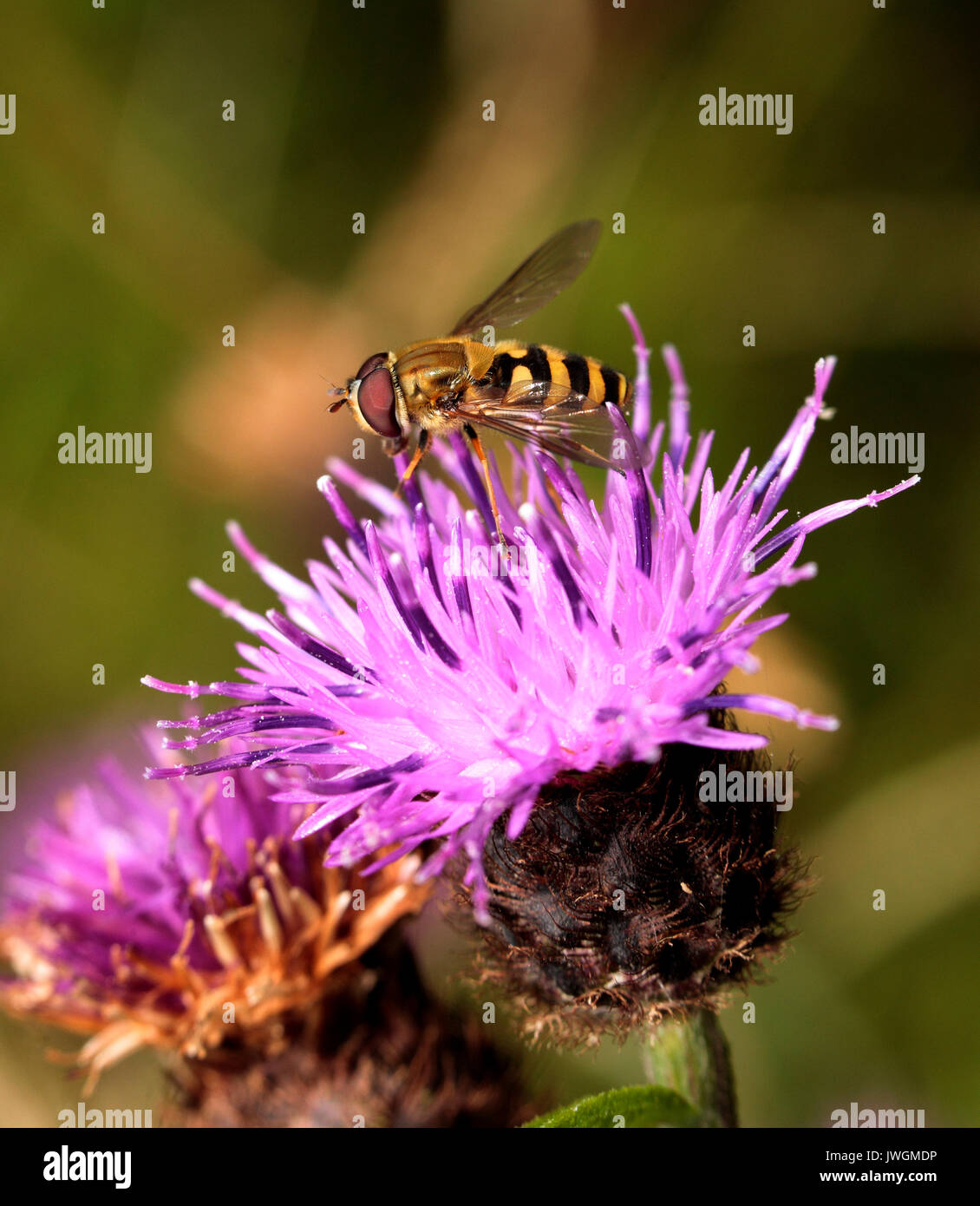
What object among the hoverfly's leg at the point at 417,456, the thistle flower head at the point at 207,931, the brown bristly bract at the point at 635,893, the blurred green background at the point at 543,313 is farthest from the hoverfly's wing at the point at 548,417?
the blurred green background at the point at 543,313

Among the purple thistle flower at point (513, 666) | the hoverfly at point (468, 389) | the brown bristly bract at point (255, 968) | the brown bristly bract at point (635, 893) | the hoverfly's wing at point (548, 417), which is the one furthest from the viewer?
the brown bristly bract at point (255, 968)

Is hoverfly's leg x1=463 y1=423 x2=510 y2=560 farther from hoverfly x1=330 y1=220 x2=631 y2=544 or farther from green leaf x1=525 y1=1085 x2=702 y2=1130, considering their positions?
green leaf x1=525 y1=1085 x2=702 y2=1130

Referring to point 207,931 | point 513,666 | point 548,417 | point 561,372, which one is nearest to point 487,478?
point 548,417

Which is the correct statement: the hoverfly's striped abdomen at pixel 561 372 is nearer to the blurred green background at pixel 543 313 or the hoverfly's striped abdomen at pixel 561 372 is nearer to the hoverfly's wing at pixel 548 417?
the hoverfly's wing at pixel 548 417

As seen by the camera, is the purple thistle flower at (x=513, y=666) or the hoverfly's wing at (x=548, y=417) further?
the hoverfly's wing at (x=548, y=417)

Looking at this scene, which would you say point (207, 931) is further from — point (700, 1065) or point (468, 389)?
point (468, 389)

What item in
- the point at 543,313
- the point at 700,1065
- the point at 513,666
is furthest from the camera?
the point at 543,313
